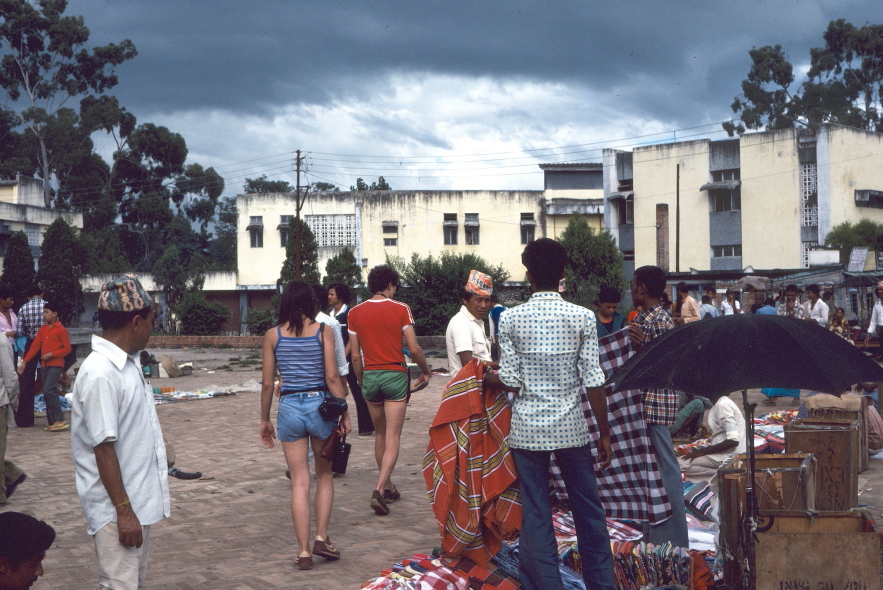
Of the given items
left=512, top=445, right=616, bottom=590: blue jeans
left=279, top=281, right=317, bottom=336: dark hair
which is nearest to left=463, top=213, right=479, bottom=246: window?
left=279, top=281, right=317, bottom=336: dark hair

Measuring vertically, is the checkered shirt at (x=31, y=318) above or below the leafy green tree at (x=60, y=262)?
below

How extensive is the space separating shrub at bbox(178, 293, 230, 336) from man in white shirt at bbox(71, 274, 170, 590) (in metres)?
40.7

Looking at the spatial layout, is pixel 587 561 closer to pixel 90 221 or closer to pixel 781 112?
pixel 90 221

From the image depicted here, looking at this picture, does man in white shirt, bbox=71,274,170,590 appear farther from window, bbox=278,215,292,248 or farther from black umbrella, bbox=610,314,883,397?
window, bbox=278,215,292,248

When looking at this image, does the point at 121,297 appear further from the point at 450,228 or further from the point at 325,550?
the point at 450,228

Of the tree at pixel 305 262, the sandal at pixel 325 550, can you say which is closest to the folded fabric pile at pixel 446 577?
the sandal at pixel 325 550

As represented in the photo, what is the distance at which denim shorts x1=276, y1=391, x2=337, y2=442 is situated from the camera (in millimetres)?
5391

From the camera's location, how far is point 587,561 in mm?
4293

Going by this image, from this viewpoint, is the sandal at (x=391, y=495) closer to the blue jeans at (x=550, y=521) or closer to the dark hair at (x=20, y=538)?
the blue jeans at (x=550, y=521)

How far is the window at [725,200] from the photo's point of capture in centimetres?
4478

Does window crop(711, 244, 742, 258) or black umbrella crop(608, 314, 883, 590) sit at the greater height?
window crop(711, 244, 742, 258)

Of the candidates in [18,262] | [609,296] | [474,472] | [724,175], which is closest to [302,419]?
[474,472]

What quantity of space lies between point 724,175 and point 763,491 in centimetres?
4336

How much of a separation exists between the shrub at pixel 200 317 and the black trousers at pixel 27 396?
101 feet
